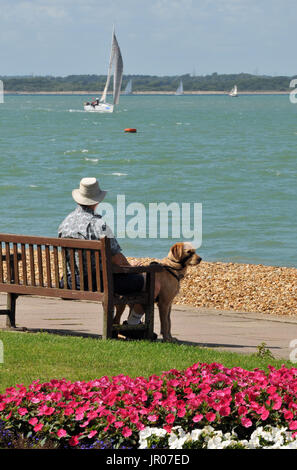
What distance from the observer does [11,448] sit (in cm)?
493

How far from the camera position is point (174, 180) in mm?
45125

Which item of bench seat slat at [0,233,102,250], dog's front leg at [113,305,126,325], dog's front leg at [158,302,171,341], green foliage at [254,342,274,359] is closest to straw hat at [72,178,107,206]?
bench seat slat at [0,233,102,250]

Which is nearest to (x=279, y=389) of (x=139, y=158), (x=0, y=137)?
(x=139, y=158)

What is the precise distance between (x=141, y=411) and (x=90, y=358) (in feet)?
6.85

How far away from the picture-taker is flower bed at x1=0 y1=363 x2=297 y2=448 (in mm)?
4969

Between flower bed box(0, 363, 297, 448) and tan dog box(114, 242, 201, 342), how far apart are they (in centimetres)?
260

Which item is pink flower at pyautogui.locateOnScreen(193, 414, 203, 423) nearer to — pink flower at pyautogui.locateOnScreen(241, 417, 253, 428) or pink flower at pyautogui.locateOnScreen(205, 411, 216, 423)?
pink flower at pyautogui.locateOnScreen(205, 411, 216, 423)

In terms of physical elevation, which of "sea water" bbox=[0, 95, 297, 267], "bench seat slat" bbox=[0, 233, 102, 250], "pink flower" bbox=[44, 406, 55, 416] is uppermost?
"bench seat slat" bbox=[0, 233, 102, 250]

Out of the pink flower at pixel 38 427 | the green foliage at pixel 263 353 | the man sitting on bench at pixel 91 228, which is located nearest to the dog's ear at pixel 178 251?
the man sitting on bench at pixel 91 228

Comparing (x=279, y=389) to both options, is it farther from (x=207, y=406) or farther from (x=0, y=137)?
(x=0, y=137)

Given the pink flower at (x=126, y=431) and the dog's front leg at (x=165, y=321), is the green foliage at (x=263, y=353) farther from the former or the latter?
the pink flower at (x=126, y=431)

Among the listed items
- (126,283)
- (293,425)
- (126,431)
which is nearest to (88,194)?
(126,283)

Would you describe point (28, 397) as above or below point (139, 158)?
above

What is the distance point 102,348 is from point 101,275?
2.38 ft
